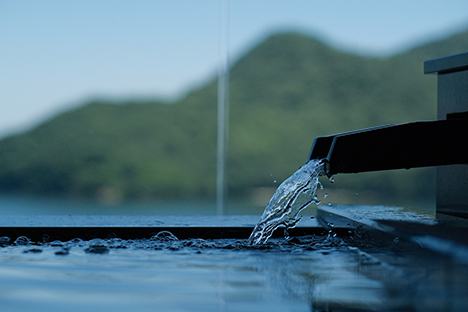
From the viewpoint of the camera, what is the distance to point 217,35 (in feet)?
17.0

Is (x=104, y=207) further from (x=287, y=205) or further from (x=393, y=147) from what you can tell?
(x=393, y=147)

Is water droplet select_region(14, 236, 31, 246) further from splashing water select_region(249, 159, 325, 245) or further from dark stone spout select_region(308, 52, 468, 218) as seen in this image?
dark stone spout select_region(308, 52, 468, 218)

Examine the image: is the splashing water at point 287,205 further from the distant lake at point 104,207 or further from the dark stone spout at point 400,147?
the distant lake at point 104,207

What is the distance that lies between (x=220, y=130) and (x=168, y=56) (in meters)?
0.86

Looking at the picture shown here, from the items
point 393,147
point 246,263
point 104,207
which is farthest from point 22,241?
point 104,207


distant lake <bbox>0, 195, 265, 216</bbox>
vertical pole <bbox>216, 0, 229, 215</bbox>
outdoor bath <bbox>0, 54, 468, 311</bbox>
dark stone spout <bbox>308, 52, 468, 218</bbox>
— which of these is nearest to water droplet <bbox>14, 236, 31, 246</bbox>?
outdoor bath <bbox>0, 54, 468, 311</bbox>

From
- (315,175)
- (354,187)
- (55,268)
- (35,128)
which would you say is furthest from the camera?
(354,187)

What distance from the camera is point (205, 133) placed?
18.5ft

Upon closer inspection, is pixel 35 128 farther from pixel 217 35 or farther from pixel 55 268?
pixel 55 268

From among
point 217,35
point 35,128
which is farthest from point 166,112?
point 35,128

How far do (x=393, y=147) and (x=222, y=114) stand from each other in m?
4.26

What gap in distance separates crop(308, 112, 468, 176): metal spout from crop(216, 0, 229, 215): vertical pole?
3591 mm

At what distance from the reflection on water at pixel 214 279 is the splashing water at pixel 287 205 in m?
0.13

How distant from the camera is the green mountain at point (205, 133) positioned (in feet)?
18.2
